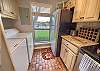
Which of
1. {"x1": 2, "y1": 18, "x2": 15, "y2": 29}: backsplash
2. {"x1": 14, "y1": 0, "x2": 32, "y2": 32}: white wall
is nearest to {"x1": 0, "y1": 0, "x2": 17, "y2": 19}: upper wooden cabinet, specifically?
{"x1": 2, "y1": 18, "x2": 15, "y2": 29}: backsplash

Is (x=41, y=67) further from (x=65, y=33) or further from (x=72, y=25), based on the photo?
(x=72, y=25)

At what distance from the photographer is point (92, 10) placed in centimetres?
136

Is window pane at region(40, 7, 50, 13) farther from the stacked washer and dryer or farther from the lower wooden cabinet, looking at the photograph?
the lower wooden cabinet

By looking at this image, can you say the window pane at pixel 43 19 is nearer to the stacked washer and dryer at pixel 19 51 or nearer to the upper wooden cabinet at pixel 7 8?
the upper wooden cabinet at pixel 7 8

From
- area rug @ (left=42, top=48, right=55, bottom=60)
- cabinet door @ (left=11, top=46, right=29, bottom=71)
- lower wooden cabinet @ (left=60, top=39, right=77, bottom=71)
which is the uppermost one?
cabinet door @ (left=11, top=46, right=29, bottom=71)

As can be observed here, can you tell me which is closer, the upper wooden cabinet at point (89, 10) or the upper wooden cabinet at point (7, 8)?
the upper wooden cabinet at point (89, 10)

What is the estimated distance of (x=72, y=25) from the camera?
8.30 feet

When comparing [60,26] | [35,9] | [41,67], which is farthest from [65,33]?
[35,9]

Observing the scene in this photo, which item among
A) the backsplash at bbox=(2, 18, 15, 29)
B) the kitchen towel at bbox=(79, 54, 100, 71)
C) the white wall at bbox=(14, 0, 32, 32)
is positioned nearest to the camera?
the kitchen towel at bbox=(79, 54, 100, 71)

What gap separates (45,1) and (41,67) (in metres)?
2.62

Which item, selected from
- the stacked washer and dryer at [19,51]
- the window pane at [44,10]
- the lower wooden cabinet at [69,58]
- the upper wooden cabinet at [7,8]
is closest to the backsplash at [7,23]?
the upper wooden cabinet at [7,8]

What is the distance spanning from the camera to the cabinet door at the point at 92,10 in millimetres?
1256

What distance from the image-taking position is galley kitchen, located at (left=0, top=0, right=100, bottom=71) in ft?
3.41

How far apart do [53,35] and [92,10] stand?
171 cm
